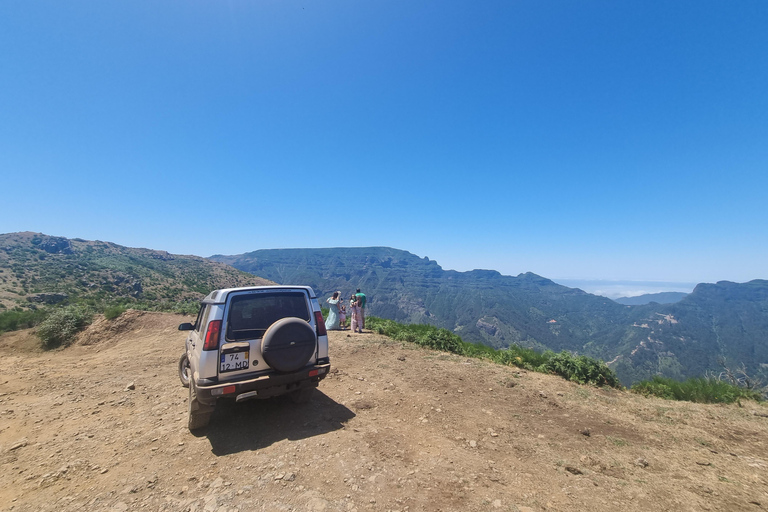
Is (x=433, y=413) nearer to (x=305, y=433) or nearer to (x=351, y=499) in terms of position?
(x=305, y=433)

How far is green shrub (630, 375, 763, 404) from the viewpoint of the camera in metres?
6.96

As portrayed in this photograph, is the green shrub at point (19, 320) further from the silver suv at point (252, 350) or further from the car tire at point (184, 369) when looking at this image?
the silver suv at point (252, 350)

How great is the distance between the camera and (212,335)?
4625 millimetres

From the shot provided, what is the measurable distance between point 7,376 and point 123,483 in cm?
936

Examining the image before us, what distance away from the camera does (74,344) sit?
13.5 metres

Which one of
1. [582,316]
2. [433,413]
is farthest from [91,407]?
[582,316]

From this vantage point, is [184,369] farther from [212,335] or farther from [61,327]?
[61,327]

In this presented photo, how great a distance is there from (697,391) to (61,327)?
76.3ft

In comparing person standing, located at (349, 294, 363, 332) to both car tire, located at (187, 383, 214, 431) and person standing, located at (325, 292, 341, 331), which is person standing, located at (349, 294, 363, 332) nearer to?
person standing, located at (325, 292, 341, 331)

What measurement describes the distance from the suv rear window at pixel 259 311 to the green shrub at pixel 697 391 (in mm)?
8841

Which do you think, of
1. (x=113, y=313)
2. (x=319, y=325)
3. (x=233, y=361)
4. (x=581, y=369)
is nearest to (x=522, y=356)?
(x=581, y=369)

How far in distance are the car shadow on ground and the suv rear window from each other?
161 centimetres

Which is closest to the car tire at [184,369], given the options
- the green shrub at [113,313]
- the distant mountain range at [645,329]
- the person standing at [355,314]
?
the person standing at [355,314]

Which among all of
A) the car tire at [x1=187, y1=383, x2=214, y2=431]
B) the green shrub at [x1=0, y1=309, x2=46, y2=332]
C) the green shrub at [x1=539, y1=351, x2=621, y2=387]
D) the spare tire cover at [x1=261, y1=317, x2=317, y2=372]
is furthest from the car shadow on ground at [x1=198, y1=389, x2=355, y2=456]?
the green shrub at [x1=0, y1=309, x2=46, y2=332]
